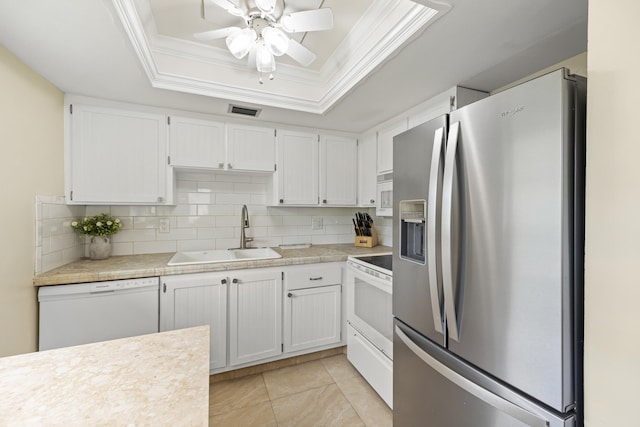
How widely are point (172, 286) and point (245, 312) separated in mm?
550

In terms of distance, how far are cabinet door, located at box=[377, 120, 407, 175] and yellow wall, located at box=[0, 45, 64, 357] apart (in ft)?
7.91

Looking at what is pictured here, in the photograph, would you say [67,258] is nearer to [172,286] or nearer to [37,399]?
[172,286]

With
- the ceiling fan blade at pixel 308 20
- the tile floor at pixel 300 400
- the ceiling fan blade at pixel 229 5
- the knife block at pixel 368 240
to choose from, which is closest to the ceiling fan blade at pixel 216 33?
the ceiling fan blade at pixel 229 5

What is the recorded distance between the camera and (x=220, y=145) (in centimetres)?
234

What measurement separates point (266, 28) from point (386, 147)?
4.62 ft

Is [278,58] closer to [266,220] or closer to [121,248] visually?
[266,220]

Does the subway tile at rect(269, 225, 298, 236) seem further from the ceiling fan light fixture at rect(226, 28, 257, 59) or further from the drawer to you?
the ceiling fan light fixture at rect(226, 28, 257, 59)

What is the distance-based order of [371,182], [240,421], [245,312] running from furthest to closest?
[371,182], [245,312], [240,421]

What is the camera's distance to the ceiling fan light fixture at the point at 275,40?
1408mm

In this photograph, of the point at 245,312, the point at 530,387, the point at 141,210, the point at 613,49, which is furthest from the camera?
the point at 141,210

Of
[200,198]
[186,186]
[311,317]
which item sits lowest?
[311,317]

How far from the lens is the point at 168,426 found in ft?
1.70

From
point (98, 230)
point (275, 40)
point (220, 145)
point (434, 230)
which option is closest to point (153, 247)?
point (98, 230)

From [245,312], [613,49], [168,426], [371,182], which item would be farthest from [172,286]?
[613,49]
